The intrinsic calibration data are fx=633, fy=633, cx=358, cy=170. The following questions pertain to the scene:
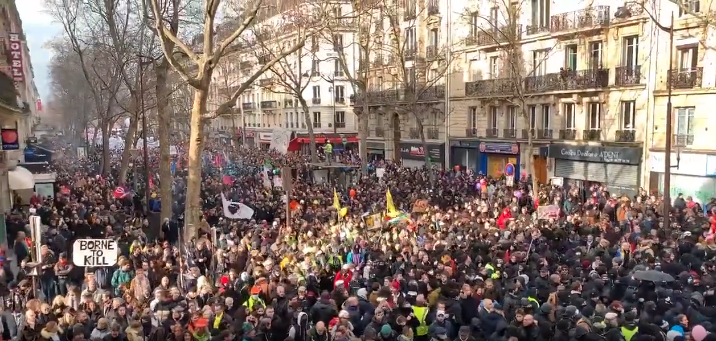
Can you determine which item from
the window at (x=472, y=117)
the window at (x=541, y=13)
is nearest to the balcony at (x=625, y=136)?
the window at (x=541, y=13)

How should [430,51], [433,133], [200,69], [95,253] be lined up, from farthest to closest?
[433,133]
[430,51]
[200,69]
[95,253]

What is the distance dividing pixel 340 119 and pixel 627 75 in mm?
31887

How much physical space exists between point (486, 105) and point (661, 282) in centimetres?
2487

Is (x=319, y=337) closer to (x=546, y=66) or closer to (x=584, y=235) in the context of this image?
(x=584, y=235)

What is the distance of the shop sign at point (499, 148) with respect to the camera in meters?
32.6

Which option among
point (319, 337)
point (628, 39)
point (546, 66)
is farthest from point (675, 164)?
point (319, 337)

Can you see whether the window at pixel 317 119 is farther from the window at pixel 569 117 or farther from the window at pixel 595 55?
the window at pixel 595 55

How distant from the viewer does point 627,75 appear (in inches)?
1045

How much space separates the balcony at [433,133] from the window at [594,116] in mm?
11823

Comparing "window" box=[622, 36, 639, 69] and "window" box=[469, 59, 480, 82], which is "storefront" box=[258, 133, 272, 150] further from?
"window" box=[622, 36, 639, 69]

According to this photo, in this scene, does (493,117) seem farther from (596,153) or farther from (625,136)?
(625,136)

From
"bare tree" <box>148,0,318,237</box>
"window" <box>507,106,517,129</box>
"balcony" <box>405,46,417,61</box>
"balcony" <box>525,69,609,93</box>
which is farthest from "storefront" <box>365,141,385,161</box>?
"bare tree" <box>148,0,318,237</box>

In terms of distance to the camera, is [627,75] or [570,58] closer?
[627,75]

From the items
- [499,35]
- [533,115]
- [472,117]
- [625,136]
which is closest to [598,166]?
[625,136]
